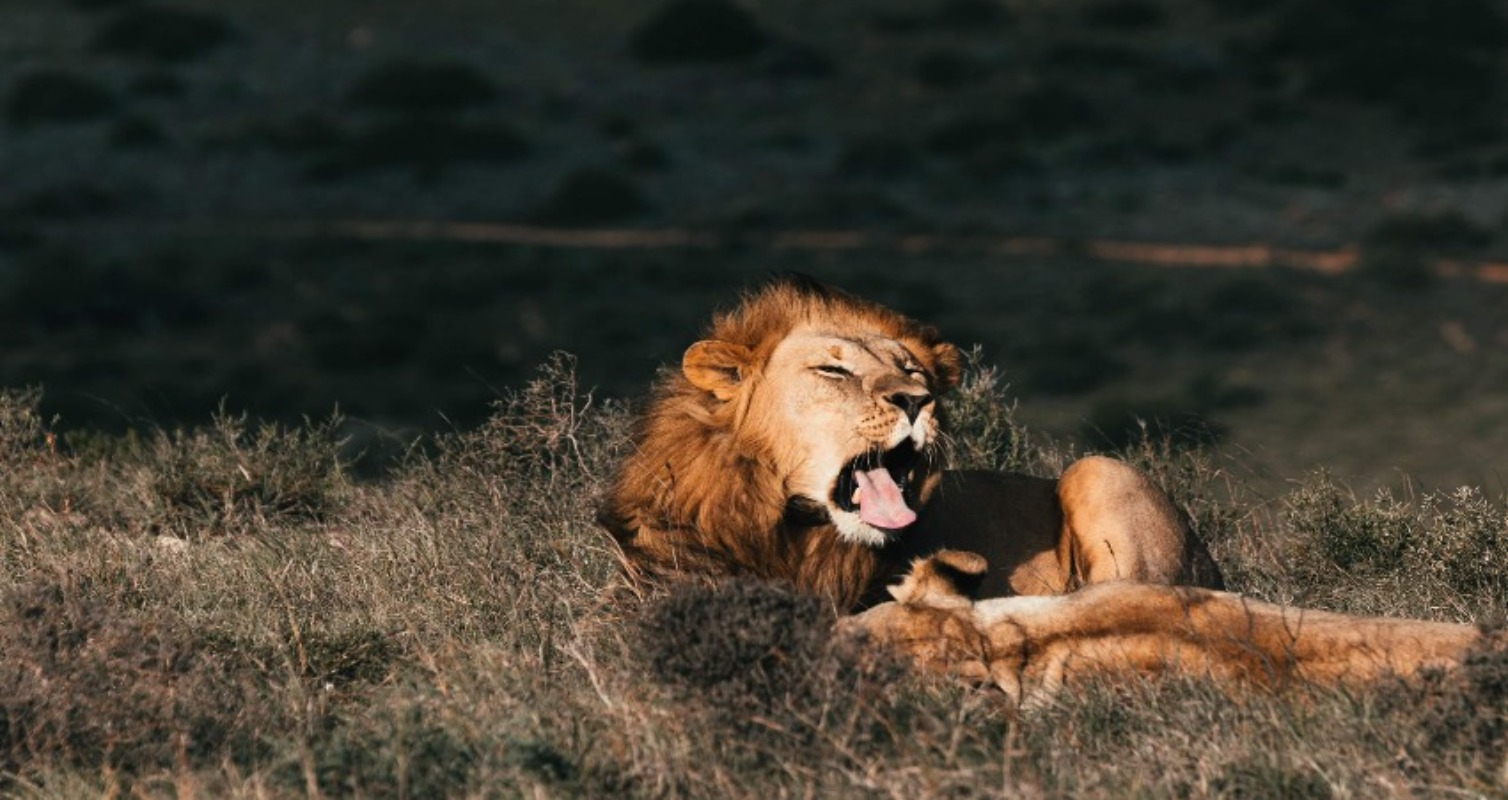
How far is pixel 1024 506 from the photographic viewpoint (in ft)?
28.8

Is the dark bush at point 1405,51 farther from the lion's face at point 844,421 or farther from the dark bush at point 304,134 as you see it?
the lion's face at point 844,421

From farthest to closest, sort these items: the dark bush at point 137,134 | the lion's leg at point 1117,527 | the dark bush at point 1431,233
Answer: the dark bush at point 137,134, the dark bush at point 1431,233, the lion's leg at point 1117,527

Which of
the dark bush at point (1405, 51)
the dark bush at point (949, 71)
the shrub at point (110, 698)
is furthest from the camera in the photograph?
the dark bush at point (949, 71)

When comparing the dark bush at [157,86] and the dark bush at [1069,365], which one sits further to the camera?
the dark bush at [157,86]

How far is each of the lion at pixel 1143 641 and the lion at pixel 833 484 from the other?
0.62 meters

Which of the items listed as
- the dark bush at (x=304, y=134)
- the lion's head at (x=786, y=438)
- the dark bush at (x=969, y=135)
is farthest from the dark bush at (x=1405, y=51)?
the lion's head at (x=786, y=438)

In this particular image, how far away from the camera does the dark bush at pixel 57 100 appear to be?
4444cm

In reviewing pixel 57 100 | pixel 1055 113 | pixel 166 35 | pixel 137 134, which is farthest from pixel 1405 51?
pixel 57 100

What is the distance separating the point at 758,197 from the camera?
41969mm

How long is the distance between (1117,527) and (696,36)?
40274mm

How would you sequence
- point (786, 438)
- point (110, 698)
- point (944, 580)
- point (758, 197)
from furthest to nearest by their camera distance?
point (758, 197)
point (786, 438)
point (944, 580)
point (110, 698)

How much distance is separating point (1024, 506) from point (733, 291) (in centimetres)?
122

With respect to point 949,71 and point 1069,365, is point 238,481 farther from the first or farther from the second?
point 949,71

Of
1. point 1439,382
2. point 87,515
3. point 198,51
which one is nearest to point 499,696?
point 87,515
